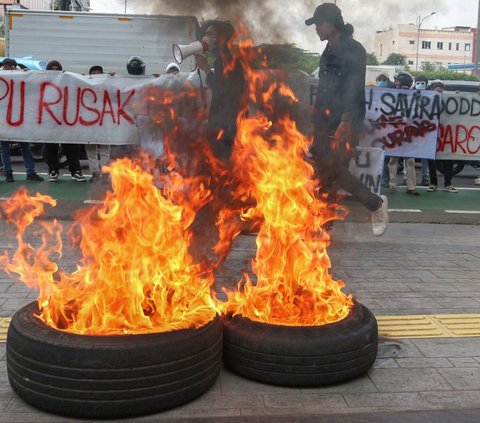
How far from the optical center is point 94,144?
10.6m

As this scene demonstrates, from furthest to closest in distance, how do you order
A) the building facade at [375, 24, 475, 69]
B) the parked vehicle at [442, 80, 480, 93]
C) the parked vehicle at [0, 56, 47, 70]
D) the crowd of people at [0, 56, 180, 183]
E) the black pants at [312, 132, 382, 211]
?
the parked vehicle at [442, 80, 480, 93] < the parked vehicle at [0, 56, 47, 70] < the crowd of people at [0, 56, 180, 183] < the black pants at [312, 132, 382, 211] < the building facade at [375, 24, 475, 69]

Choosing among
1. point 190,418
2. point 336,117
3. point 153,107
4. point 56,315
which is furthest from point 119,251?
point 336,117

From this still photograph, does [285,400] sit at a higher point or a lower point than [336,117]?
lower

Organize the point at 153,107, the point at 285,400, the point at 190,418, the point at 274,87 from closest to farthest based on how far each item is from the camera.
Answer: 1. the point at 190,418
2. the point at 285,400
3. the point at 274,87
4. the point at 153,107

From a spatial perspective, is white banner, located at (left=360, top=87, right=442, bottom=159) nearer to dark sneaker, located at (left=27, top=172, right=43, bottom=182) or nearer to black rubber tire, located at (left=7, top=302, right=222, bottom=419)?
dark sneaker, located at (left=27, top=172, right=43, bottom=182)

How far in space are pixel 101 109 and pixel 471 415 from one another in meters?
8.60

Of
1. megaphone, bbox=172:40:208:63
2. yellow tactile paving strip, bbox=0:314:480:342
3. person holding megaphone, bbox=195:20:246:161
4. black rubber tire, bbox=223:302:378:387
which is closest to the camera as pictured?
black rubber tire, bbox=223:302:378:387

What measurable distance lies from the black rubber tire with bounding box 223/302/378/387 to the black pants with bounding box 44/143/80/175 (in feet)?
26.4

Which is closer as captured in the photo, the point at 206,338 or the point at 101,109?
the point at 206,338

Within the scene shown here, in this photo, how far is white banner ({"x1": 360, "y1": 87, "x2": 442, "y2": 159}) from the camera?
10625mm

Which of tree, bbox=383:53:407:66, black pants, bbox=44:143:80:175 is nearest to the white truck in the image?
black pants, bbox=44:143:80:175

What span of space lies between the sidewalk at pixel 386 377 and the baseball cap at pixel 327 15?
7.10ft

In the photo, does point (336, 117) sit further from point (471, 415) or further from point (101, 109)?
point (101, 109)

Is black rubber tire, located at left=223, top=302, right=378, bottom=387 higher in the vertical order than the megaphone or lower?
lower
